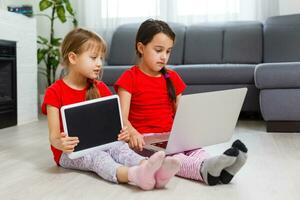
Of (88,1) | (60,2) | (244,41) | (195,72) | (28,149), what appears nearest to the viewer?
(28,149)

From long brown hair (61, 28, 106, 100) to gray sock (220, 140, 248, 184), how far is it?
1.87ft

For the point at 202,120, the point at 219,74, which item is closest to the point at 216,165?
the point at 202,120

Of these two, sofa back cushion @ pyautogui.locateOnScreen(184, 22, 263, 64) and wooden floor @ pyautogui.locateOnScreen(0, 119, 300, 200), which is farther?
sofa back cushion @ pyautogui.locateOnScreen(184, 22, 263, 64)

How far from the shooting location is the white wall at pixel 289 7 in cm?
370

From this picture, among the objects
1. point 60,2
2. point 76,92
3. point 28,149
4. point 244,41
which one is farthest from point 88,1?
point 76,92

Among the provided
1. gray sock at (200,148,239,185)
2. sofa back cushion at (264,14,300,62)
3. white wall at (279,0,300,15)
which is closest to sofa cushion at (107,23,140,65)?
sofa back cushion at (264,14,300,62)

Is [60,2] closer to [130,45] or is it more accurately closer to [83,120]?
[130,45]

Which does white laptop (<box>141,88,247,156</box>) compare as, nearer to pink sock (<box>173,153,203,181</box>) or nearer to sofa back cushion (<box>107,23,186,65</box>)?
pink sock (<box>173,153,203,181</box>)

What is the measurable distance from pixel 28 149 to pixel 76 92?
63cm

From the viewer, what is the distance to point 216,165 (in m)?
1.29

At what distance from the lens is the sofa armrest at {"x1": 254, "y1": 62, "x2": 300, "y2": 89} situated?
244cm

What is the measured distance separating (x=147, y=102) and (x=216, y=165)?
55cm

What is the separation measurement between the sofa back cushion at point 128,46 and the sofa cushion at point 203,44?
62 millimetres

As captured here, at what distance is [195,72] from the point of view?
301 centimetres
